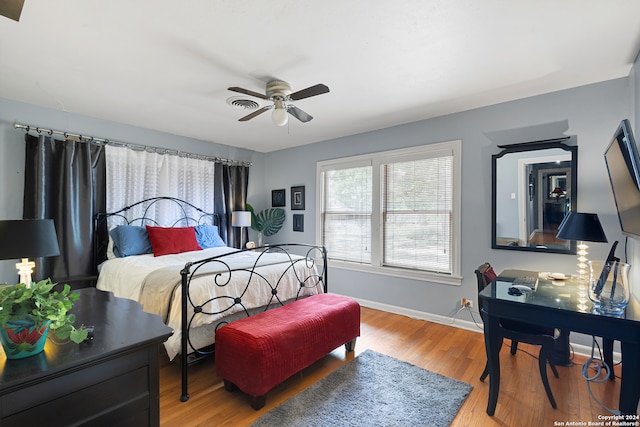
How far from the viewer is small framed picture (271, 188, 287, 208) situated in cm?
526

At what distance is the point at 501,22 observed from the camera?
1835 millimetres

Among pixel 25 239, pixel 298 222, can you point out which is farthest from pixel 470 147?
pixel 25 239

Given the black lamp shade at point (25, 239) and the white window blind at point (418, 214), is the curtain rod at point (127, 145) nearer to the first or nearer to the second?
the black lamp shade at point (25, 239)

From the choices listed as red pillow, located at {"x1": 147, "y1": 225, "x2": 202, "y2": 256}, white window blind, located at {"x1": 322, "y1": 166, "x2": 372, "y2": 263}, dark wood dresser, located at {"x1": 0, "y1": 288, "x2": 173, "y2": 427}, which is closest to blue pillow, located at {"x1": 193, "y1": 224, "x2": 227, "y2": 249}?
red pillow, located at {"x1": 147, "y1": 225, "x2": 202, "y2": 256}

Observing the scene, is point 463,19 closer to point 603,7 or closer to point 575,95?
point 603,7

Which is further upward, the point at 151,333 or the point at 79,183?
the point at 79,183

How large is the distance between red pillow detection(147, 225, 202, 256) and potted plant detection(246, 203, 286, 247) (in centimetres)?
141

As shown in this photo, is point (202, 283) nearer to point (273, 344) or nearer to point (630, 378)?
point (273, 344)

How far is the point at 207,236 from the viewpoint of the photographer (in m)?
4.16

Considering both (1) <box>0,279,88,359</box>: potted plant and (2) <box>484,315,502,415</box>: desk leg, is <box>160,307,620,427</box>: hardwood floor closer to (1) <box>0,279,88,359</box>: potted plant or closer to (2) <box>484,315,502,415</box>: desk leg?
(2) <box>484,315,502,415</box>: desk leg

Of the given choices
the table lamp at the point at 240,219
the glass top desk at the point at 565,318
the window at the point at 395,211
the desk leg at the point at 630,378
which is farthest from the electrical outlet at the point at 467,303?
the table lamp at the point at 240,219

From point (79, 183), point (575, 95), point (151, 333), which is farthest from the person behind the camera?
point (79, 183)

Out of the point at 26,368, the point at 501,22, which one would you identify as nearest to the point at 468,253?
the point at 501,22

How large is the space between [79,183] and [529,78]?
4.64 meters
